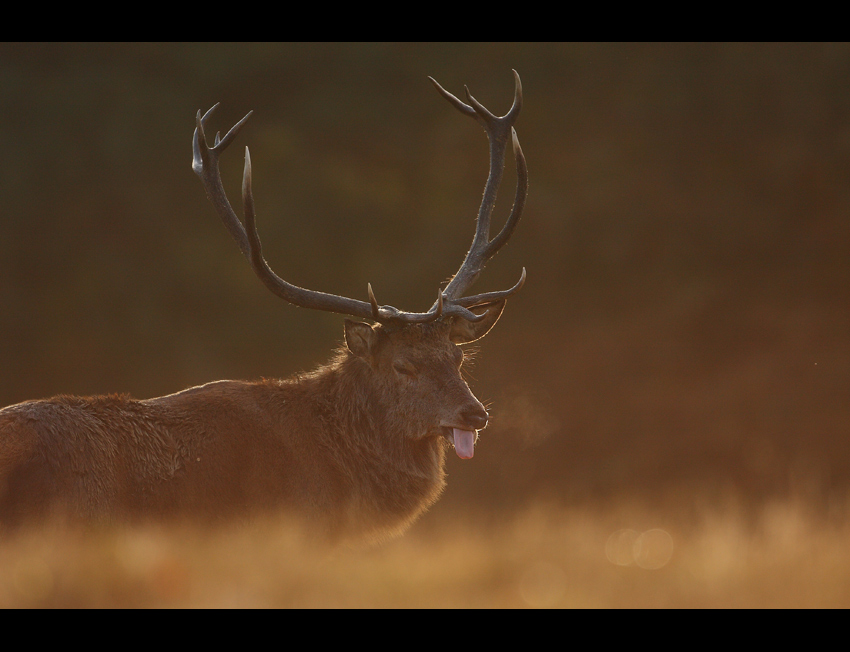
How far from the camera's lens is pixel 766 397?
62.2 feet

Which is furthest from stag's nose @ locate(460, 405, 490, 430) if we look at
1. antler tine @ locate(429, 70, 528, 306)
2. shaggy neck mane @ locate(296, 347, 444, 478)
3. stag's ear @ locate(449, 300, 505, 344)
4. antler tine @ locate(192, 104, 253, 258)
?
antler tine @ locate(192, 104, 253, 258)

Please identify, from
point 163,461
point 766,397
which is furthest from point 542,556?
point 766,397

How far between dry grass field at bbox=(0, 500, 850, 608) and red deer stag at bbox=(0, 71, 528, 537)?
368mm

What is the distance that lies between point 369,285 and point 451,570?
2.44 meters

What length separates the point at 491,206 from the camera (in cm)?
767

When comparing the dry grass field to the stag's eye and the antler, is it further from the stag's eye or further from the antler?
the antler

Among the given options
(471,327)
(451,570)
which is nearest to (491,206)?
(471,327)

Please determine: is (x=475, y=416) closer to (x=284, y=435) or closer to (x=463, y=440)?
(x=463, y=440)

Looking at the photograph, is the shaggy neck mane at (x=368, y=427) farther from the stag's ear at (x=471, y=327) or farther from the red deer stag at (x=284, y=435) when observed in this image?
the stag's ear at (x=471, y=327)

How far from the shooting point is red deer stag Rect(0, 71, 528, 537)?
5.30 metres

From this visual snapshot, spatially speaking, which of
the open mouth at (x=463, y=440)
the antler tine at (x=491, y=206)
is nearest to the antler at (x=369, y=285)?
the antler tine at (x=491, y=206)

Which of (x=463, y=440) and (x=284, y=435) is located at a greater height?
(x=463, y=440)

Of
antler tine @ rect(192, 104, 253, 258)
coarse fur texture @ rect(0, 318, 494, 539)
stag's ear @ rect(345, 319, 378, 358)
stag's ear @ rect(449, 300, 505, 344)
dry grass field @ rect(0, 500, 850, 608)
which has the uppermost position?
antler tine @ rect(192, 104, 253, 258)

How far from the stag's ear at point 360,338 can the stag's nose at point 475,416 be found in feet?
2.72
